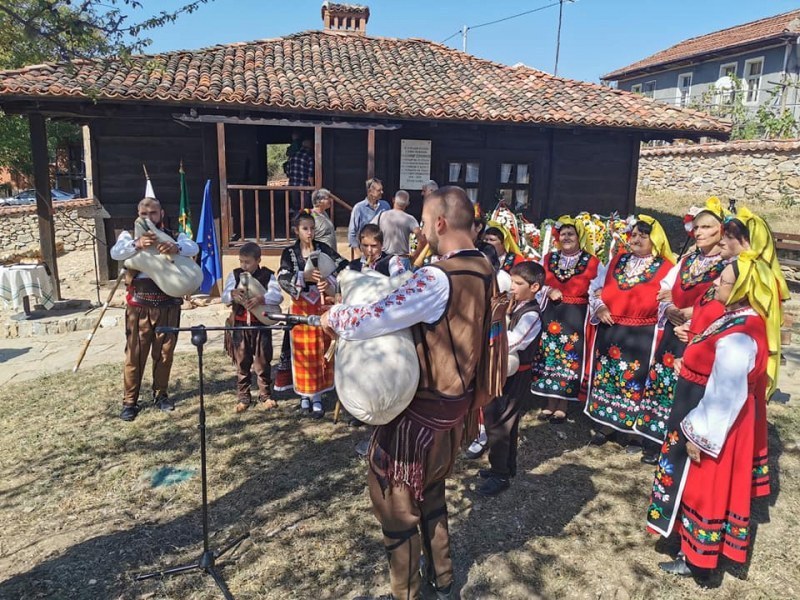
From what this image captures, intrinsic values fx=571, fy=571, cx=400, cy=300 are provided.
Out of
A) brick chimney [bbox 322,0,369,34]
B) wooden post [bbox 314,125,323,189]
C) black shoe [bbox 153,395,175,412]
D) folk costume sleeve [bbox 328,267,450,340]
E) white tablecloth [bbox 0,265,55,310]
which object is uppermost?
brick chimney [bbox 322,0,369,34]

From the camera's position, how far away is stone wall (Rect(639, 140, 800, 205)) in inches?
643

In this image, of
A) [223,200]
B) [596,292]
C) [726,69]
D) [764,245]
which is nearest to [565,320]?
[596,292]

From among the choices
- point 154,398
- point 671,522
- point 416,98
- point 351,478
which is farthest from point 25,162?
point 671,522

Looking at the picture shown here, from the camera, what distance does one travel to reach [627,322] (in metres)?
4.50

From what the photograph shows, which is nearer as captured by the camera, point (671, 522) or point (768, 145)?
point (671, 522)

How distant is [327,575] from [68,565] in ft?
4.53

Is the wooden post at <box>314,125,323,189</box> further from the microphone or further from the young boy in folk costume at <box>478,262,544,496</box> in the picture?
the microphone

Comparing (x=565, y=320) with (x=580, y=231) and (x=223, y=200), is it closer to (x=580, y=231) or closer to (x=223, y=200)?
(x=580, y=231)

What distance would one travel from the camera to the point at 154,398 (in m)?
5.30

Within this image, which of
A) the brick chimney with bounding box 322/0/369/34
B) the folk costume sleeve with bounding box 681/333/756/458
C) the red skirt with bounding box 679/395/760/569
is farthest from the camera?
the brick chimney with bounding box 322/0/369/34

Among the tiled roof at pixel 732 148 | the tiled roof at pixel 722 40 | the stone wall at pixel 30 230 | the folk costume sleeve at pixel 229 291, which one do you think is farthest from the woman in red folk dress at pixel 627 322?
the tiled roof at pixel 722 40

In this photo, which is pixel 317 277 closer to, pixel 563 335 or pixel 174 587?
pixel 563 335

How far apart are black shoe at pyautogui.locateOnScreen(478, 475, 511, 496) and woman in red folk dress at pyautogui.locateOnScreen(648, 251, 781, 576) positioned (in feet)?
3.46

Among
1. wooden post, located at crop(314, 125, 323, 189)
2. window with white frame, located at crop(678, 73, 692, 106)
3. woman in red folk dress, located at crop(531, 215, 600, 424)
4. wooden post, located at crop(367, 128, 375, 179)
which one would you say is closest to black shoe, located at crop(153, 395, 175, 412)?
woman in red folk dress, located at crop(531, 215, 600, 424)
